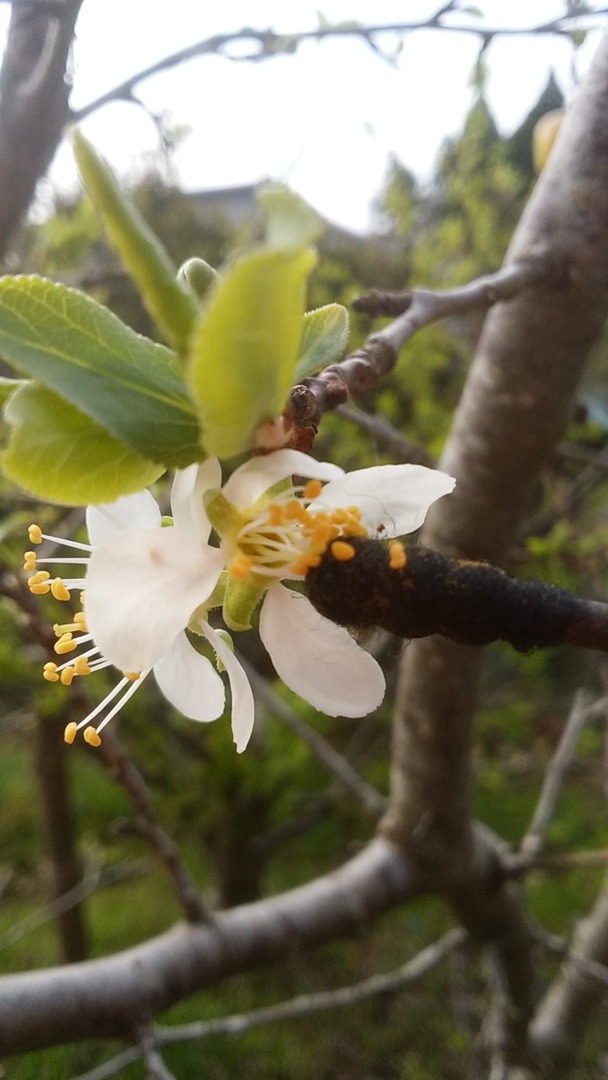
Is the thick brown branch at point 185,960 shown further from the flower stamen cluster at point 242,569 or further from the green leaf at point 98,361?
the green leaf at point 98,361

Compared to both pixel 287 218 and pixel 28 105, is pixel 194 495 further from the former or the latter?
pixel 28 105

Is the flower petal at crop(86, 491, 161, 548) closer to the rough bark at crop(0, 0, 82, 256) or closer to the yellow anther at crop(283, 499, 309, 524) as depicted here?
the yellow anther at crop(283, 499, 309, 524)


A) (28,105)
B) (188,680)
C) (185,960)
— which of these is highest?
(28,105)

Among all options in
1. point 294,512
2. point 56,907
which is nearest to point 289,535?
point 294,512

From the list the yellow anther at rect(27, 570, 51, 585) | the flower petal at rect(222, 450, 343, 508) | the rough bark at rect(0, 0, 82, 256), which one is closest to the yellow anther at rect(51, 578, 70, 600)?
the yellow anther at rect(27, 570, 51, 585)

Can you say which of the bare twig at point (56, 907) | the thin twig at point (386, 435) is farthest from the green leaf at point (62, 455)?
the bare twig at point (56, 907)

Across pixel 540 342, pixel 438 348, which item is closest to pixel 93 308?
pixel 540 342

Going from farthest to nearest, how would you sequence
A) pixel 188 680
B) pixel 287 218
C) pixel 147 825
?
1. pixel 147 825
2. pixel 188 680
3. pixel 287 218
